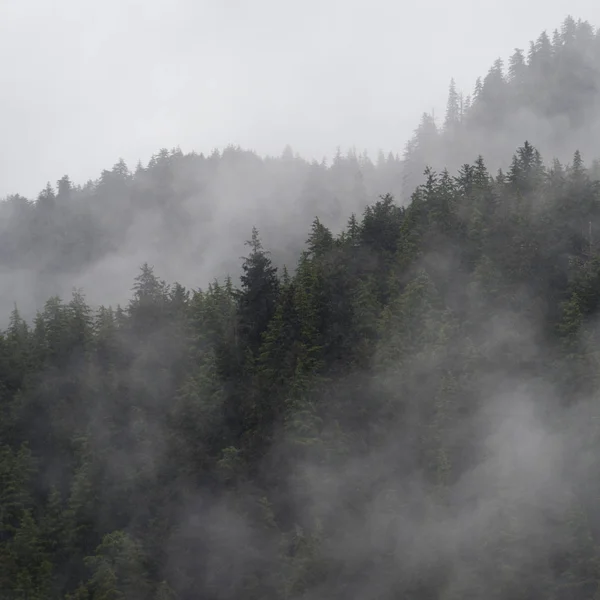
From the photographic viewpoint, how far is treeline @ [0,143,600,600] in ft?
109

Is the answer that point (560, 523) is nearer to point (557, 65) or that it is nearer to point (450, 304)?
point (450, 304)

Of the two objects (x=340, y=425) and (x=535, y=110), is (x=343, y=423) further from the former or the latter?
(x=535, y=110)

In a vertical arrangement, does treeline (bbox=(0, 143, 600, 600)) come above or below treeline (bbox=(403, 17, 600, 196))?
below

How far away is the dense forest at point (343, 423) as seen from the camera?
3312cm

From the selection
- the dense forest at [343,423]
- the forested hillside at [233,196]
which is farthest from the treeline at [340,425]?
the forested hillside at [233,196]

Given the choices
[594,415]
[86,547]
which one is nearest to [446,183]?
[594,415]

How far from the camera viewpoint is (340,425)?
3919 centimetres

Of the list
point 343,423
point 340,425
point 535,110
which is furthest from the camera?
point 535,110

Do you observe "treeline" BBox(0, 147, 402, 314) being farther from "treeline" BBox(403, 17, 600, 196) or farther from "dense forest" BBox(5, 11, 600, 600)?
"dense forest" BBox(5, 11, 600, 600)

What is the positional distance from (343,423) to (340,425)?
237mm

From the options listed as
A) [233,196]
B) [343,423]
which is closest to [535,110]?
[233,196]

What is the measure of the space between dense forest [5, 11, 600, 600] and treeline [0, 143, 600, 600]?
0.12 meters

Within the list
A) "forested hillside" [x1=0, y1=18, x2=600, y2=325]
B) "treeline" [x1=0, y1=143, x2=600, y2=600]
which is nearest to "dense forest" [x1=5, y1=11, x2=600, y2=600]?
"treeline" [x1=0, y1=143, x2=600, y2=600]

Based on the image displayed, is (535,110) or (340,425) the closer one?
(340,425)
